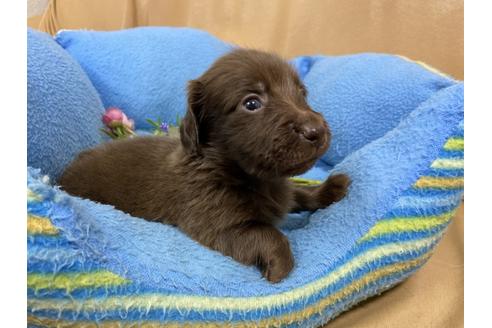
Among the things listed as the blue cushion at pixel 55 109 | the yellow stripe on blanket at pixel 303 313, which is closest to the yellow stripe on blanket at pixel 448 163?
the yellow stripe on blanket at pixel 303 313

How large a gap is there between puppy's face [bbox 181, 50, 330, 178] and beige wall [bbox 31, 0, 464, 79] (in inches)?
→ 81.0

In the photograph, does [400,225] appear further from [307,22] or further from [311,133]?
[307,22]

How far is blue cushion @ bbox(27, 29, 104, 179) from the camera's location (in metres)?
2.08

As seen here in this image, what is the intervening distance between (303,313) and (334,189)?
65cm

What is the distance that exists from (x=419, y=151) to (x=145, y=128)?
2197 millimetres

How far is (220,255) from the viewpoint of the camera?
5.42 ft

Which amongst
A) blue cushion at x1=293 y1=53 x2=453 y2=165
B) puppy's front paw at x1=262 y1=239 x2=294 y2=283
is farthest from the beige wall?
puppy's front paw at x1=262 y1=239 x2=294 y2=283

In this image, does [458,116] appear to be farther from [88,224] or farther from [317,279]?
[88,224]

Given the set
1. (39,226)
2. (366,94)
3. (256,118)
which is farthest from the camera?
(366,94)

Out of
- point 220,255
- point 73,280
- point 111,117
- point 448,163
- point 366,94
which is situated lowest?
point 111,117

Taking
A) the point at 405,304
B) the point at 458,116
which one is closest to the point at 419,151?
the point at 458,116

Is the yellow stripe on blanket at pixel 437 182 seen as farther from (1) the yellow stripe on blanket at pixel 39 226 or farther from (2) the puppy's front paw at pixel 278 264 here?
(1) the yellow stripe on blanket at pixel 39 226

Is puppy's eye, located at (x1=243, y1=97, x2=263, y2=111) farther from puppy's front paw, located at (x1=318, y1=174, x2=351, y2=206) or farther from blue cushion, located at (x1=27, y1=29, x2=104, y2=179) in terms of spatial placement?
blue cushion, located at (x1=27, y1=29, x2=104, y2=179)

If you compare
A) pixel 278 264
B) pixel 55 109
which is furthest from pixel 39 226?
pixel 55 109
